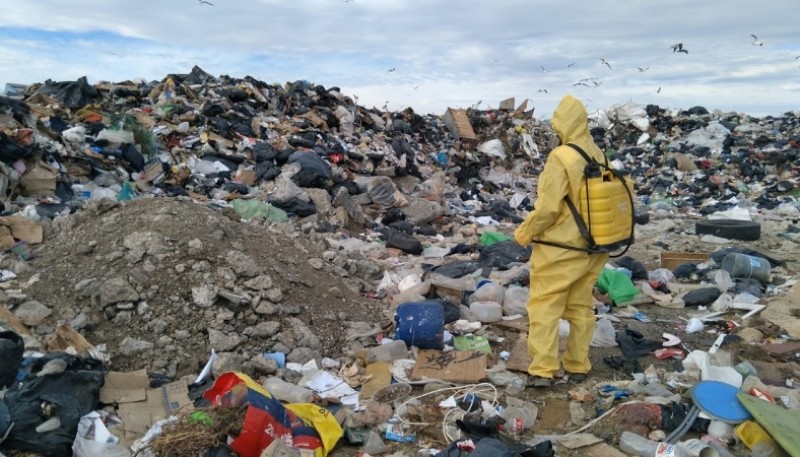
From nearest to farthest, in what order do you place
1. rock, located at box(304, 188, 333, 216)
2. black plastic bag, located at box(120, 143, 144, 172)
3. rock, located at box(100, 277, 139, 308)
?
rock, located at box(100, 277, 139, 308), rock, located at box(304, 188, 333, 216), black plastic bag, located at box(120, 143, 144, 172)

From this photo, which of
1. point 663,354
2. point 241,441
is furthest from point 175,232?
point 663,354

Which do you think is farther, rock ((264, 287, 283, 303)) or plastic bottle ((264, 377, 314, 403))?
rock ((264, 287, 283, 303))

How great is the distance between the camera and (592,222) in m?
3.33

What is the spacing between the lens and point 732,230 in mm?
7441

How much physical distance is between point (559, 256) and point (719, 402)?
108cm

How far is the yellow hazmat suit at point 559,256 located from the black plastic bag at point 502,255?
2.28 metres

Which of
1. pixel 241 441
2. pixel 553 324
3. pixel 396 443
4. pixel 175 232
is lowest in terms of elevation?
pixel 396 443

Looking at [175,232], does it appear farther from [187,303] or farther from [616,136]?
[616,136]

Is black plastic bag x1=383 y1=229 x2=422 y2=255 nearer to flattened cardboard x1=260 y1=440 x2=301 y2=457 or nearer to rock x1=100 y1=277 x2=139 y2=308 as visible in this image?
rock x1=100 y1=277 x2=139 y2=308

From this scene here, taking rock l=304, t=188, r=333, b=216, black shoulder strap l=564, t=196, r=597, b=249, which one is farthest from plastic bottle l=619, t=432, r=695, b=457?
rock l=304, t=188, r=333, b=216

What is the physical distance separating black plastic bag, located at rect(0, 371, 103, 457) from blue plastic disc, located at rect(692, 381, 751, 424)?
3079 mm

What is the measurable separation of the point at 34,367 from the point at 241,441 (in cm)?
137

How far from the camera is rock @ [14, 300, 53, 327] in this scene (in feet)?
12.4

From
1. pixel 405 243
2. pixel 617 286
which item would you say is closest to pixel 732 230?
pixel 617 286
